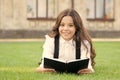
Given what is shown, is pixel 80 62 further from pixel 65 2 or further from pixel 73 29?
pixel 65 2

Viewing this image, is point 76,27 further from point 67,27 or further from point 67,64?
point 67,64

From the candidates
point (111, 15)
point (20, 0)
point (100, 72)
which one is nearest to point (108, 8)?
point (111, 15)

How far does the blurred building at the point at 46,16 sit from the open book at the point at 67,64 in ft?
70.5

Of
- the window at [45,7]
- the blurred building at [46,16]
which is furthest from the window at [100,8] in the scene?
the window at [45,7]

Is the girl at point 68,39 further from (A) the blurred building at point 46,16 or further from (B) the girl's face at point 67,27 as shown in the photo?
(A) the blurred building at point 46,16

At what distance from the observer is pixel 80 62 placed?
333 inches

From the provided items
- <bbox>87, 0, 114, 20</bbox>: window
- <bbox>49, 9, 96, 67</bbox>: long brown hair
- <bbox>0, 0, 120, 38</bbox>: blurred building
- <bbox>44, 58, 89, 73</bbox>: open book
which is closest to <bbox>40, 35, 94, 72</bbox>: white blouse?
<bbox>49, 9, 96, 67</bbox>: long brown hair

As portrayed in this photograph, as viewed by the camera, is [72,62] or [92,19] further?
[92,19]

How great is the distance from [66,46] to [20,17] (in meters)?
22.6

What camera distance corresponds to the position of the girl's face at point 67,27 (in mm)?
8852

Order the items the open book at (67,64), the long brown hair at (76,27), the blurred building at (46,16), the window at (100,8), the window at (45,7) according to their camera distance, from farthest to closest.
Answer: the window at (100,8)
the window at (45,7)
the blurred building at (46,16)
the long brown hair at (76,27)
the open book at (67,64)

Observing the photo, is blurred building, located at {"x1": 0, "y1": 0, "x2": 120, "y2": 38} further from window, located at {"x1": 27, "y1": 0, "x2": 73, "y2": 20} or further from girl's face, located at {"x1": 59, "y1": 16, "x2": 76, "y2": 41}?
girl's face, located at {"x1": 59, "y1": 16, "x2": 76, "y2": 41}

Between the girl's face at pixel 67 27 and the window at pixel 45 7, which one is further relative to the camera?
the window at pixel 45 7

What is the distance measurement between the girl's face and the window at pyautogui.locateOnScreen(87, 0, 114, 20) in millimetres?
23762
